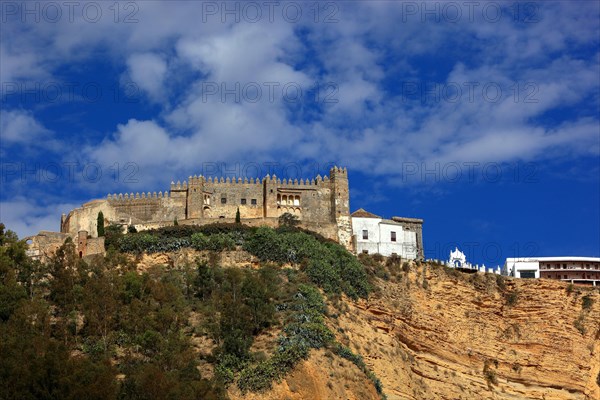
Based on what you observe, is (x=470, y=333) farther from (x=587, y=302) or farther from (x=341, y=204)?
(x=341, y=204)

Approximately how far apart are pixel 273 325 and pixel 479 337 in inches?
611

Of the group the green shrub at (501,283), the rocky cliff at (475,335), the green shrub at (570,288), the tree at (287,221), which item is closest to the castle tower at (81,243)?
the tree at (287,221)

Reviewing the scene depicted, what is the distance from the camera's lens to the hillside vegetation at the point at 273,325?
40.3m

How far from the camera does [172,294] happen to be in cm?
4722

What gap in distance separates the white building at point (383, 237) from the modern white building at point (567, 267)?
1288 cm

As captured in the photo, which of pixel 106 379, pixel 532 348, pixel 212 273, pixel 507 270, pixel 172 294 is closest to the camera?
pixel 106 379

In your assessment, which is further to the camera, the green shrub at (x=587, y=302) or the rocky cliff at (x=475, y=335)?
the green shrub at (x=587, y=302)

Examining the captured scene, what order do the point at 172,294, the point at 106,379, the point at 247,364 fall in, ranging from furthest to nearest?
1. the point at 172,294
2. the point at 247,364
3. the point at 106,379

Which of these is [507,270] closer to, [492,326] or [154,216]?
[492,326]

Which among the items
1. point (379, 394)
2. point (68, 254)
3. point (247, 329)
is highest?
point (68, 254)

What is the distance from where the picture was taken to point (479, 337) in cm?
5678

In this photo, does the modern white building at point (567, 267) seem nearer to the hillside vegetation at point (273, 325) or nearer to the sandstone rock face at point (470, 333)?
the sandstone rock face at point (470, 333)

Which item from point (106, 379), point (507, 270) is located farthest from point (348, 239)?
point (106, 379)

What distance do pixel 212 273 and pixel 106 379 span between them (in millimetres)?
15810
